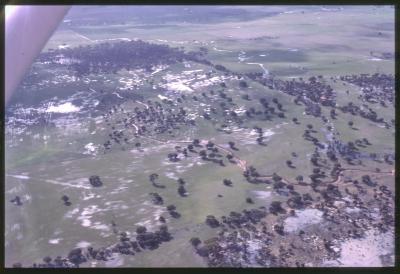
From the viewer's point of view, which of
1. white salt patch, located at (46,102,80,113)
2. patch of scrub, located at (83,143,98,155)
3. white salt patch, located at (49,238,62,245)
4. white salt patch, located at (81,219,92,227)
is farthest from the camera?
white salt patch, located at (46,102,80,113)

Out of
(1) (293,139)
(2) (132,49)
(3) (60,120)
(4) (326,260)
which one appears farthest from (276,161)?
(2) (132,49)

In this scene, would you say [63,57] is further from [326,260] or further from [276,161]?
[326,260]

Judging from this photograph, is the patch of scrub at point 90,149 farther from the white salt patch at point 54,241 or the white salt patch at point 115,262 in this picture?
the white salt patch at point 115,262

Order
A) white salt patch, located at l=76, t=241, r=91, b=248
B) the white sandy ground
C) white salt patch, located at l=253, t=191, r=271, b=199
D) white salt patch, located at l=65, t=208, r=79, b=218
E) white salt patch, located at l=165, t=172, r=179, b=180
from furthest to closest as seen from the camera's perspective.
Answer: white salt patch, located at l=165, t=172, r=179, b=180
white salt patch, located at l=253, t=191, r=271, b=199
white salt patch, located at l=65, t=208, r=79, b=218
white salt patch, located at l=76, t=241, r=91, b=248
the white sandy ground

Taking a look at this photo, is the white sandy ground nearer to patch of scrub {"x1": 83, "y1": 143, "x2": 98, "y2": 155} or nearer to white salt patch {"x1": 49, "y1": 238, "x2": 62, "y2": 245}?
white salt patch {"x1": 49, "y1": 238, "x2": 62, "y2": 245}

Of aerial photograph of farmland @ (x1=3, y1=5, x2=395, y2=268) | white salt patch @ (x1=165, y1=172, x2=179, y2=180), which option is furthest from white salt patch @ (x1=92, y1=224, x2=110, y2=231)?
white salt patch @ (x1=165, y1=172, x2=179, y2=180)

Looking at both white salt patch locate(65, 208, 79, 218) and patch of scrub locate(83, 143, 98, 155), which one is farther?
patch of scrub locate(83, 143, 98, 155)

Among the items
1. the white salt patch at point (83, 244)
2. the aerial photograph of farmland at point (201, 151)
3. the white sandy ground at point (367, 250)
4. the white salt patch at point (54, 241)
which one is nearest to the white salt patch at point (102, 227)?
the aerial photograph of farmland at point (201, 151)
